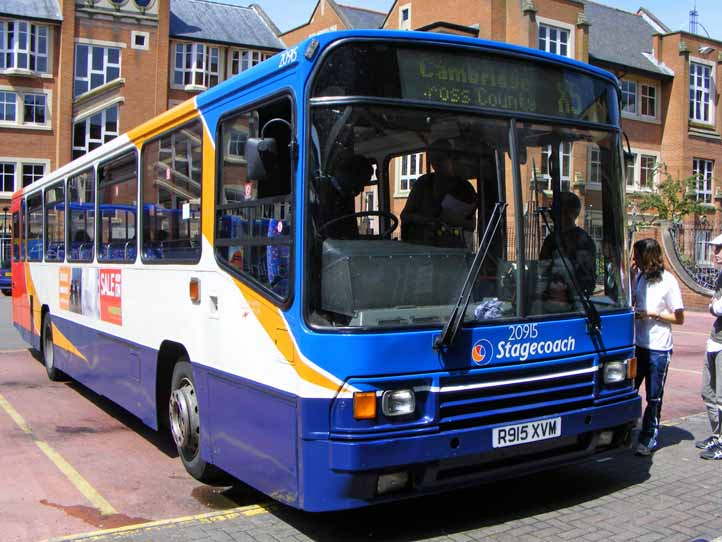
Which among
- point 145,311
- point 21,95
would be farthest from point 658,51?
point 145,311

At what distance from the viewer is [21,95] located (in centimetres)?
A: 4069

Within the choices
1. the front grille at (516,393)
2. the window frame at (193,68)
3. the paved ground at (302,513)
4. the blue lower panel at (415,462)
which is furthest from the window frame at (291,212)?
the window frame at (193,68)

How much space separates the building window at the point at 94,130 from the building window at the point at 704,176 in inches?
1274

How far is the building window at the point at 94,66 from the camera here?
1664 inches

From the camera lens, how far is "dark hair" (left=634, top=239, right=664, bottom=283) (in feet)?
22.6

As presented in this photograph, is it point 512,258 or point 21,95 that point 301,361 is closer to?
point 512,258

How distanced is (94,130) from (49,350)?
34.0 meters

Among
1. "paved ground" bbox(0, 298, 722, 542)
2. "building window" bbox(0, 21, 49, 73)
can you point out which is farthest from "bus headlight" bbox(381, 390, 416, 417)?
"building window" bbox(0, 21, 49, 73)

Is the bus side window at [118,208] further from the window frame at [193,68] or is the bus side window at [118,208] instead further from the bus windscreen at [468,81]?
the window frame at [193,68]

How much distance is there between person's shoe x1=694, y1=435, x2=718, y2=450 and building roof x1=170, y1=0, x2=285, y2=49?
42788 mm

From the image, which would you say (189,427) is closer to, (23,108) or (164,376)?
(164,376)

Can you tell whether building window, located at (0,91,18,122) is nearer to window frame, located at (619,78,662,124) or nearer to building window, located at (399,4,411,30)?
building window, located at (399,4,411,30)

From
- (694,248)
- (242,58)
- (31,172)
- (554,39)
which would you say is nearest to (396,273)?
(694,248)

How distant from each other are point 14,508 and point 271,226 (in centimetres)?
293
